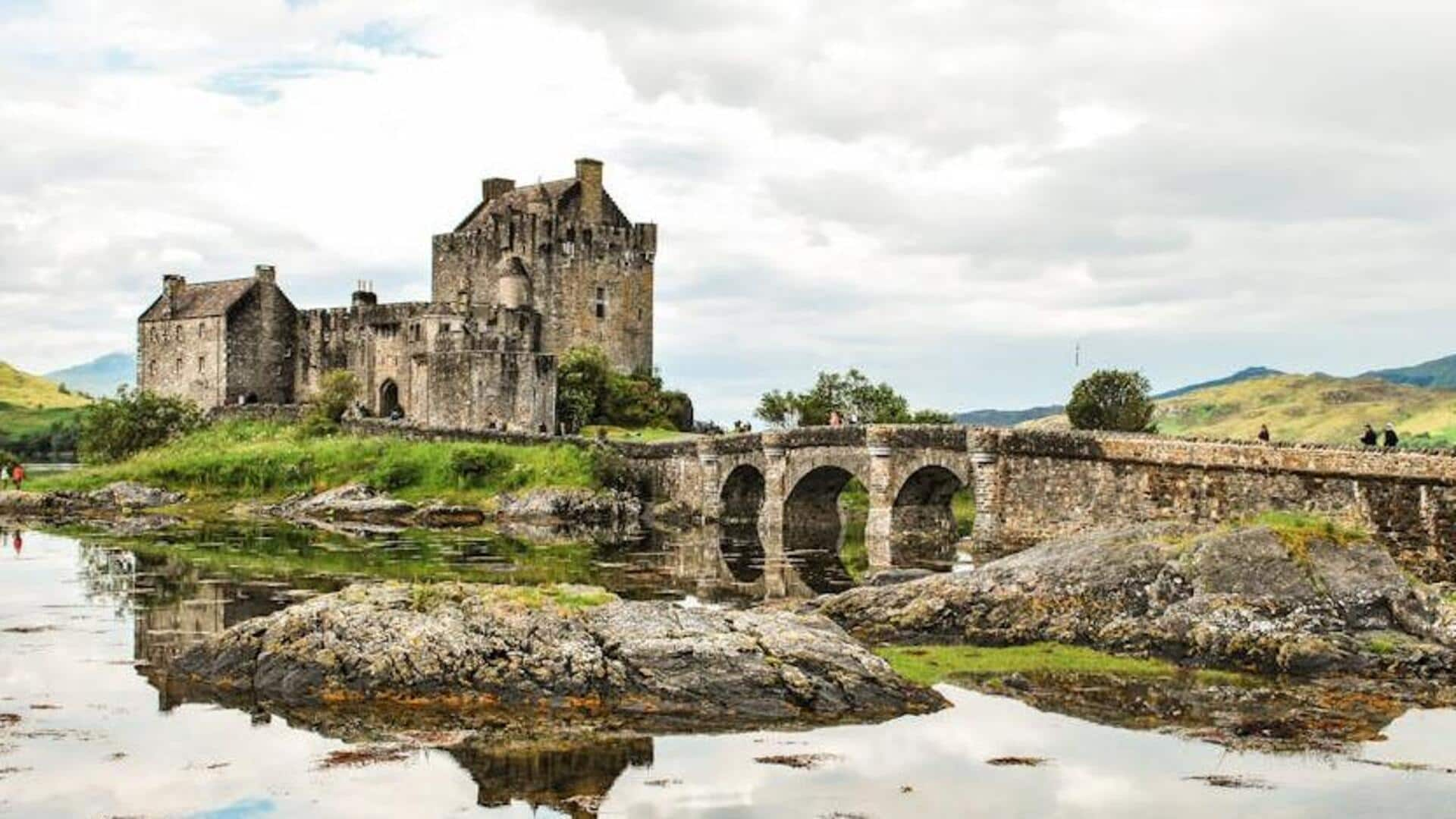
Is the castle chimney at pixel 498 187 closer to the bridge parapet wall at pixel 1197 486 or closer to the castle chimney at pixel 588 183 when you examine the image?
the castle chimney at pixel 588 183

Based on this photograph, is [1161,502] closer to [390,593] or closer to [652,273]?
[390,593]

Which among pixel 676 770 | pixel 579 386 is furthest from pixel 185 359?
pixel 676 770

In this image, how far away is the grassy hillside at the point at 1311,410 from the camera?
108375mm

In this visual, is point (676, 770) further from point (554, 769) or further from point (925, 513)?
point (925, 513)

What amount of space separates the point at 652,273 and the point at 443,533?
3588 cm

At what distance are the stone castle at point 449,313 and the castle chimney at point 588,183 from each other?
7cm

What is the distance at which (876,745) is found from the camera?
66.1 ft

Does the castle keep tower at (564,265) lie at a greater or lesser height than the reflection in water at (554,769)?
greater

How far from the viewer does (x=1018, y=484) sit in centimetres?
4444

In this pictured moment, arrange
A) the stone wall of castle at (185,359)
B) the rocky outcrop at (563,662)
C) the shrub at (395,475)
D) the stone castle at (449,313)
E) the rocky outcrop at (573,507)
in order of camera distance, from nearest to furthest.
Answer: the rocky outcrop at (563,662), the rocky outcrop at (573,507), the shrub at (395,475), the stone castle at (449,313), the stone wall of castle at (185,359)

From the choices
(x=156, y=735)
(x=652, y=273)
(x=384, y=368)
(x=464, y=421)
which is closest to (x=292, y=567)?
(x=156, y=735)

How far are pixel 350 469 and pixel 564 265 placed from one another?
1944 centimetres

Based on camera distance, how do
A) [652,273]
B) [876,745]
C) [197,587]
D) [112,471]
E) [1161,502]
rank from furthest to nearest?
1. [652,273]
2. [112,471]
3. [1161,502]
4. [197,587]
5. [876,745]

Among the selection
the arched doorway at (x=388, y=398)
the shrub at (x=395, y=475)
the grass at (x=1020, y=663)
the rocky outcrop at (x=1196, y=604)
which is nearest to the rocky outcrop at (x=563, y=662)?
the grass at (x=1020, y=663)
